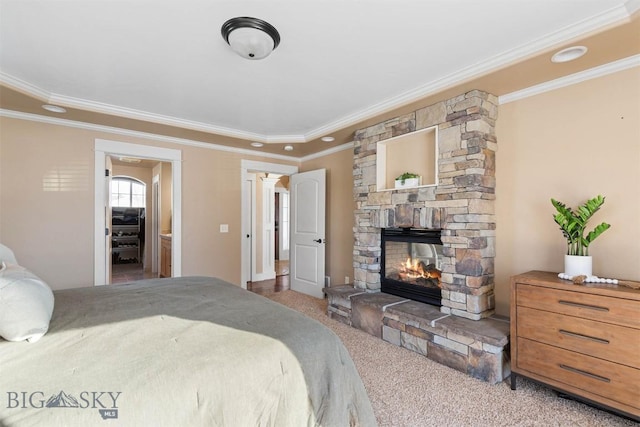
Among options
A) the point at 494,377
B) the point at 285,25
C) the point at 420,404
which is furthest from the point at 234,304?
the point at 494,377

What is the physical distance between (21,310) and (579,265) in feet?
10.2

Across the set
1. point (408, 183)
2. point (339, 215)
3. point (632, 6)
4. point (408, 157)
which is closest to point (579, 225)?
point (632, 6)

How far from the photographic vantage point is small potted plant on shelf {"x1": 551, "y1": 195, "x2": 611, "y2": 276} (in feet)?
6.80

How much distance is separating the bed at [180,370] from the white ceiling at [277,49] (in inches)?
68.2

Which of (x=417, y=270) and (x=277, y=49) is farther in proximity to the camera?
(x=417, y=270)

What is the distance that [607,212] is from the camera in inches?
87.8

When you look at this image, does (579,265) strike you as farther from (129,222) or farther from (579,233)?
(129,222)

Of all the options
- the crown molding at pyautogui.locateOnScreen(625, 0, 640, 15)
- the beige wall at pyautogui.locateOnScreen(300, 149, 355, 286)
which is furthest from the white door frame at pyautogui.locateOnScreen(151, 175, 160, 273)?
the crown molding at pyautogui.locateOnScreen(625, 0, 640, 15)

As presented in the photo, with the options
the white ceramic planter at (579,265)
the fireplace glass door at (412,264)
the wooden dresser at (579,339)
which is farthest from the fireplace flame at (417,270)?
the white ceramic planter at (579,265)

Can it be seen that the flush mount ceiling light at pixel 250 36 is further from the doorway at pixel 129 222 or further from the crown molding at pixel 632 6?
the doorway at pixel 129 222

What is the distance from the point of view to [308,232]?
16.0 feet

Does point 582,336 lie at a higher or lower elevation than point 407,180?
lower

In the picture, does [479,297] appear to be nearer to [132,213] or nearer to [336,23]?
[336,23]

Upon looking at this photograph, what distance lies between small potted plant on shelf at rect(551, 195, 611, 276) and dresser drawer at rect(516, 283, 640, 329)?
0.85ft
